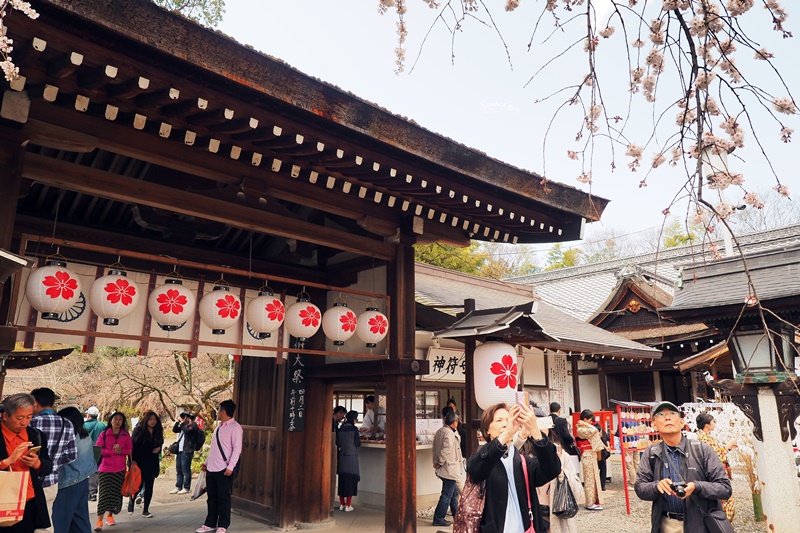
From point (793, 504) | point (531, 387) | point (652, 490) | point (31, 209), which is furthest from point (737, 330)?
point (31, 209)

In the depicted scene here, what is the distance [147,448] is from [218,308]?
4401mm

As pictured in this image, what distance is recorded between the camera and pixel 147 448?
8.71 m

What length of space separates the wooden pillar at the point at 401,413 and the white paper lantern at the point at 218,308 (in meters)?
1.94

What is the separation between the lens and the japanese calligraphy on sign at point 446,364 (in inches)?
379

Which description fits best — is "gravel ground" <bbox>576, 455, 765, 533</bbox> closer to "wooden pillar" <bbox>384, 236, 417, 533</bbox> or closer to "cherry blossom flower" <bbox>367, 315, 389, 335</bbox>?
"wooden pillar" <bbox>384, 236, 417, 533</bbox>

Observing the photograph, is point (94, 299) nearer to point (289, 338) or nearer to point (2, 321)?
point (2, 321)

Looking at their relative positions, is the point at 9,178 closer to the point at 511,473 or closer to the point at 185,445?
the point at 511,473

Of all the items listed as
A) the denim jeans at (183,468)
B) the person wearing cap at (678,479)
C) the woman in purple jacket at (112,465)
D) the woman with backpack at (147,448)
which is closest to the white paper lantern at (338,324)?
the person wearing cap at (678,479)

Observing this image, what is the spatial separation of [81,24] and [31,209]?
3.66 m

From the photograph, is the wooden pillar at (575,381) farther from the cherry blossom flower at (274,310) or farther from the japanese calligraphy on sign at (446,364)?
the cherry blossom flower at (274,310)

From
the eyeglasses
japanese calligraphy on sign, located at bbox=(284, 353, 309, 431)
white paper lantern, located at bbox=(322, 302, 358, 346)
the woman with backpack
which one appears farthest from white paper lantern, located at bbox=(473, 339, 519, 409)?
the woman with backpack

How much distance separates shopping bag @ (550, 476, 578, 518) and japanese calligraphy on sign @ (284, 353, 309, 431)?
12.1 ft

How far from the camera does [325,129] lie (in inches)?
193

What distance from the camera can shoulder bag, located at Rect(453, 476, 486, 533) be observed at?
3.17 metres
